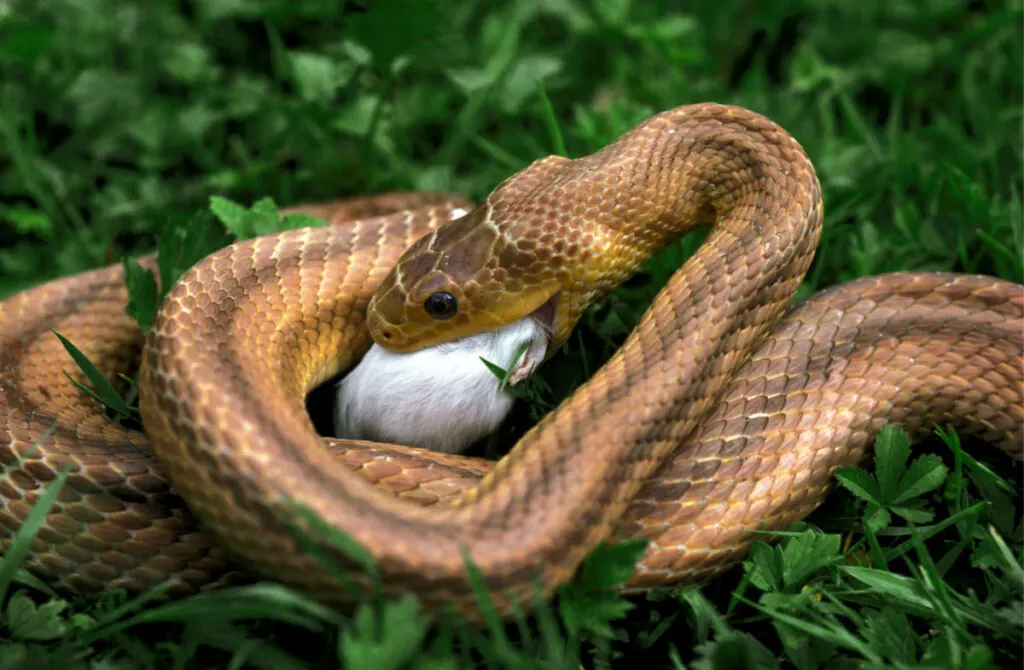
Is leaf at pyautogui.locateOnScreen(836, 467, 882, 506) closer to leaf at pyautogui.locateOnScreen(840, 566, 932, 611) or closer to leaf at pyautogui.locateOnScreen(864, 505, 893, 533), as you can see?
leaf at pyautogui.locateOnScreen(864, 505, 893, 533)

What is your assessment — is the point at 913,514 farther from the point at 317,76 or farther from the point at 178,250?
the point at 317,76

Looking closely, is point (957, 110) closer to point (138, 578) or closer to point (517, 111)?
point (517, 111)

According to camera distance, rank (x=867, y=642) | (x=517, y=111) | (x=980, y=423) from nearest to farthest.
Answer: (x=867, y=642) → (x=980, y=423) → (x=517, y=111)

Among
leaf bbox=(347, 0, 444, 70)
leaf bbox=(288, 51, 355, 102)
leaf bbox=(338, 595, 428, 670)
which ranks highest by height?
leaf bbox=(347, 0, 444, 70)

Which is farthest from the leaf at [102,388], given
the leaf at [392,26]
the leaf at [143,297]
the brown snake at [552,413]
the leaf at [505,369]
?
the leaf at [392,26]

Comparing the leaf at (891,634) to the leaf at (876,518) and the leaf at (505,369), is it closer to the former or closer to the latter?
the leaf at (876,518)

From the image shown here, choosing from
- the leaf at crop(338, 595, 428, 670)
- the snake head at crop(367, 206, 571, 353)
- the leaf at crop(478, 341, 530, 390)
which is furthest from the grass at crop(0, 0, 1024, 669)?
the snake head at crop(367, 206, 571, 353)

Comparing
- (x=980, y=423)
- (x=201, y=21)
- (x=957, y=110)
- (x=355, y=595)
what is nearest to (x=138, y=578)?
(x=355, y=595)
